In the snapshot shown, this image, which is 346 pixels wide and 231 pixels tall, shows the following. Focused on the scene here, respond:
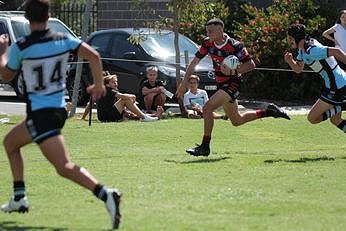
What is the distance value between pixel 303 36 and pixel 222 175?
7.89 ft

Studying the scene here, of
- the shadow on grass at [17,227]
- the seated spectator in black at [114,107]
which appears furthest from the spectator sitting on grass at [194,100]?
the shadow on grass at [17,227]

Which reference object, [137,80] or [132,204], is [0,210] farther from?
[137,80]

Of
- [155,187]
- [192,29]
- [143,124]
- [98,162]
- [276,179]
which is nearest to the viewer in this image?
[155,187]

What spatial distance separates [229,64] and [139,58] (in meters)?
8.53

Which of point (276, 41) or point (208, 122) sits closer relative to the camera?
point (208, 122)

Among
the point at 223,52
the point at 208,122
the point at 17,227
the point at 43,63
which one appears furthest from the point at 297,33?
the point at 17,227

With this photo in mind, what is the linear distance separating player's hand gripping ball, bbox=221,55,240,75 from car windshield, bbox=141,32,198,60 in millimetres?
8322

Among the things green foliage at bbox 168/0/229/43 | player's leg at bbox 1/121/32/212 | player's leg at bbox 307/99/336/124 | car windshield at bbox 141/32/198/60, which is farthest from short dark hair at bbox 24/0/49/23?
car windshield at bbox 141/32/198/60

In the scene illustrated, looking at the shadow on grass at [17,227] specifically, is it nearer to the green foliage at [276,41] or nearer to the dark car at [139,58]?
the dark car at [139,58]

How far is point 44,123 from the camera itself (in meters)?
7.43

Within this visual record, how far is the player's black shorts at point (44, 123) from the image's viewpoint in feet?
24.4

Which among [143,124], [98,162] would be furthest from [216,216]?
[143,124]

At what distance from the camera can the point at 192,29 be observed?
933 inches

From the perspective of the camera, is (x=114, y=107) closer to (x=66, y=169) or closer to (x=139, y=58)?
(x=139, y=58)
